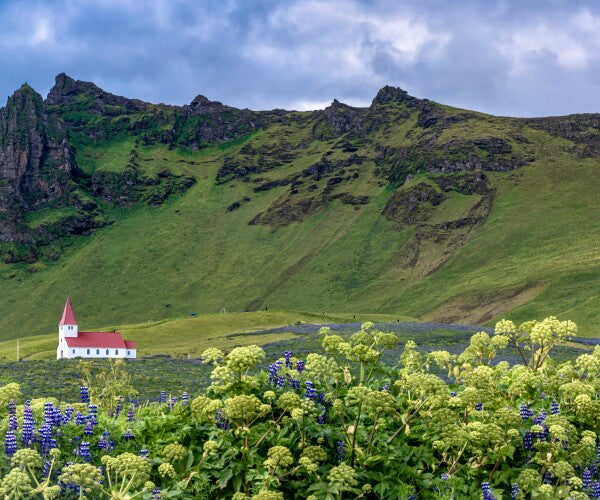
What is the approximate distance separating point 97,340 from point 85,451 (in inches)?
3083

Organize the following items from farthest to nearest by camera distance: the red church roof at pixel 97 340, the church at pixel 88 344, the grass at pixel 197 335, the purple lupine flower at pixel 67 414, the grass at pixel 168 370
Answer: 1. the red church roof at pixel 97 340
2. the church at pixel 88 344
3. the grass at pixel 197 335
4. the grass at pixel 168 370
5. the purple lupine flower at pixel 67 414

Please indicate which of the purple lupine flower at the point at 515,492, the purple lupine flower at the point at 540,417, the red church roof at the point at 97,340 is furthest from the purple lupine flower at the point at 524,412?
the red church roof at the point at 97,340

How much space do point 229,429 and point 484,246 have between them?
599 feet

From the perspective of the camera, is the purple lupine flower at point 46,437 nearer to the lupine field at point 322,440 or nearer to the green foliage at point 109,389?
the lupine field at point 322,440

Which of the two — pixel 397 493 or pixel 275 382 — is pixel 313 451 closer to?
pixel 397 493

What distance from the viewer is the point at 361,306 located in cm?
17638

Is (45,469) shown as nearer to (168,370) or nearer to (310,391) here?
(310,391)

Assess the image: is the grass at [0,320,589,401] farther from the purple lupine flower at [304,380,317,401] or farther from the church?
the purple lupine flower at [304,380,317,401]

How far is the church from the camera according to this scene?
79438mm

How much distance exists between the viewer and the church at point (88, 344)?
79.4 meters

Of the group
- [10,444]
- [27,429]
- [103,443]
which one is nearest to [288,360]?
[103,443]

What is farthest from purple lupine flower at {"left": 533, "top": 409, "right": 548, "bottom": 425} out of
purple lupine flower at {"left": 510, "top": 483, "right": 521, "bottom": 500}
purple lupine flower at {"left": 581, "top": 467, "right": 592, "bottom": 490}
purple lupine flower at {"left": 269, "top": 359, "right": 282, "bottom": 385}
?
purple lupine flower at {"left": 269, "top": 359, "right": 282, "bottom": 385}

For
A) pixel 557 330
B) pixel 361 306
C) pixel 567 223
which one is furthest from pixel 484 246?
pixel 557 330

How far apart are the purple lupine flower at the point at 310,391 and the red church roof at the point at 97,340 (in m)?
74.4
